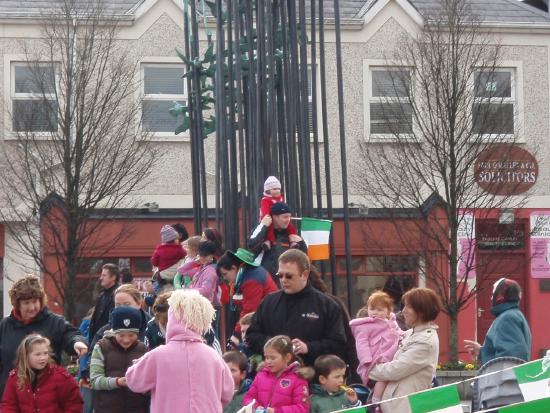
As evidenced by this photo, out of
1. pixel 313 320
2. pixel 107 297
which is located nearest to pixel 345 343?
pixel 313 320

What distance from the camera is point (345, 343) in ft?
29.2

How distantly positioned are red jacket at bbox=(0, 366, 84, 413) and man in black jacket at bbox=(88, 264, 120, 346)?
251 centimetres

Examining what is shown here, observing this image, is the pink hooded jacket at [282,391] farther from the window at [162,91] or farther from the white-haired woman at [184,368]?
the window at [162,91]

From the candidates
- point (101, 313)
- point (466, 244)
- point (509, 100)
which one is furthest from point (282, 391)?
point (509, 100)

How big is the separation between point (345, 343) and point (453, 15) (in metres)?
16.0

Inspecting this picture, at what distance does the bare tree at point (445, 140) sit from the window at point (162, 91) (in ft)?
12.8

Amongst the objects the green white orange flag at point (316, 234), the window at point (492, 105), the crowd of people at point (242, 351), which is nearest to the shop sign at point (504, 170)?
the window at point (492, 105)

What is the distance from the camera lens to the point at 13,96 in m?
25.3

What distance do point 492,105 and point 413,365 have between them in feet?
54.4

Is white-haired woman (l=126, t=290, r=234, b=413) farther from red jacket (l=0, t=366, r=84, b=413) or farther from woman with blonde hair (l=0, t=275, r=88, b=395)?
Answer: woman with blonde hair (l=0, t=275, r=88, b=395)

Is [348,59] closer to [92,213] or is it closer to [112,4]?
[112,4]

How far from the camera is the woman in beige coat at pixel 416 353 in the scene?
9.00 m

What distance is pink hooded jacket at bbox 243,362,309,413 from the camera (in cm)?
840

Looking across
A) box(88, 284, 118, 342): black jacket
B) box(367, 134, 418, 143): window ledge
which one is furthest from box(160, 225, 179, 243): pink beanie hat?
box(367, 134, 418, 143): window ledge
